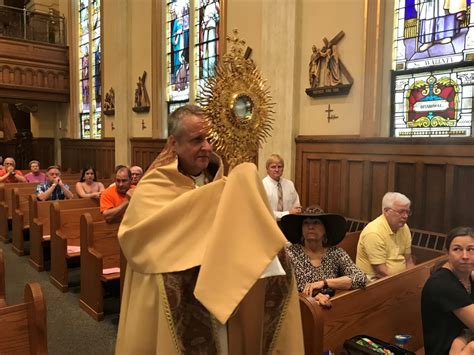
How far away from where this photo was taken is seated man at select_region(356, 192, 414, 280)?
3.78 m

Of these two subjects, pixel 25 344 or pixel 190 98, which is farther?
pixel 190 98

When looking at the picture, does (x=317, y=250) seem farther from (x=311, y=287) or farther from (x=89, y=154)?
(x=89, y=154)

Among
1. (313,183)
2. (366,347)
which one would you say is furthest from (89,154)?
(366,347)

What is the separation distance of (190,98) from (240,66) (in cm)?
780

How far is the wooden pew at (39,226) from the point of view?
5.87 metres

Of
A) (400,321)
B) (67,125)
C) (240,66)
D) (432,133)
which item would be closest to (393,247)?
(400,321)

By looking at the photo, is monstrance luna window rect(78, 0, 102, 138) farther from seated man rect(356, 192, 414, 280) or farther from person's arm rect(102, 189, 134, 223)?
seated man rect(356, 192, 414, 280)

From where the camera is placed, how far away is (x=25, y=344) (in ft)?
6.67

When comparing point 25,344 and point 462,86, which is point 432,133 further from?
point 25,344

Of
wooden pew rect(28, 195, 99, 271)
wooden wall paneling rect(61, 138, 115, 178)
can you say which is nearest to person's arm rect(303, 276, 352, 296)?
wooden pew rect(28, 195, 99, 271)

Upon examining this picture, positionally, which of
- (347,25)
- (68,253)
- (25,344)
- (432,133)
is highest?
(347,25)

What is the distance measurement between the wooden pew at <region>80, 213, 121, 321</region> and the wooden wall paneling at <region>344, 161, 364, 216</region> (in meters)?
3.18

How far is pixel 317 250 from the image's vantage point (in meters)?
3.20

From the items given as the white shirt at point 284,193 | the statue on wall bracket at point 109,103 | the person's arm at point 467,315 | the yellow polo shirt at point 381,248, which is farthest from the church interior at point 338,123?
the statue on wall bracket at point 109,103
